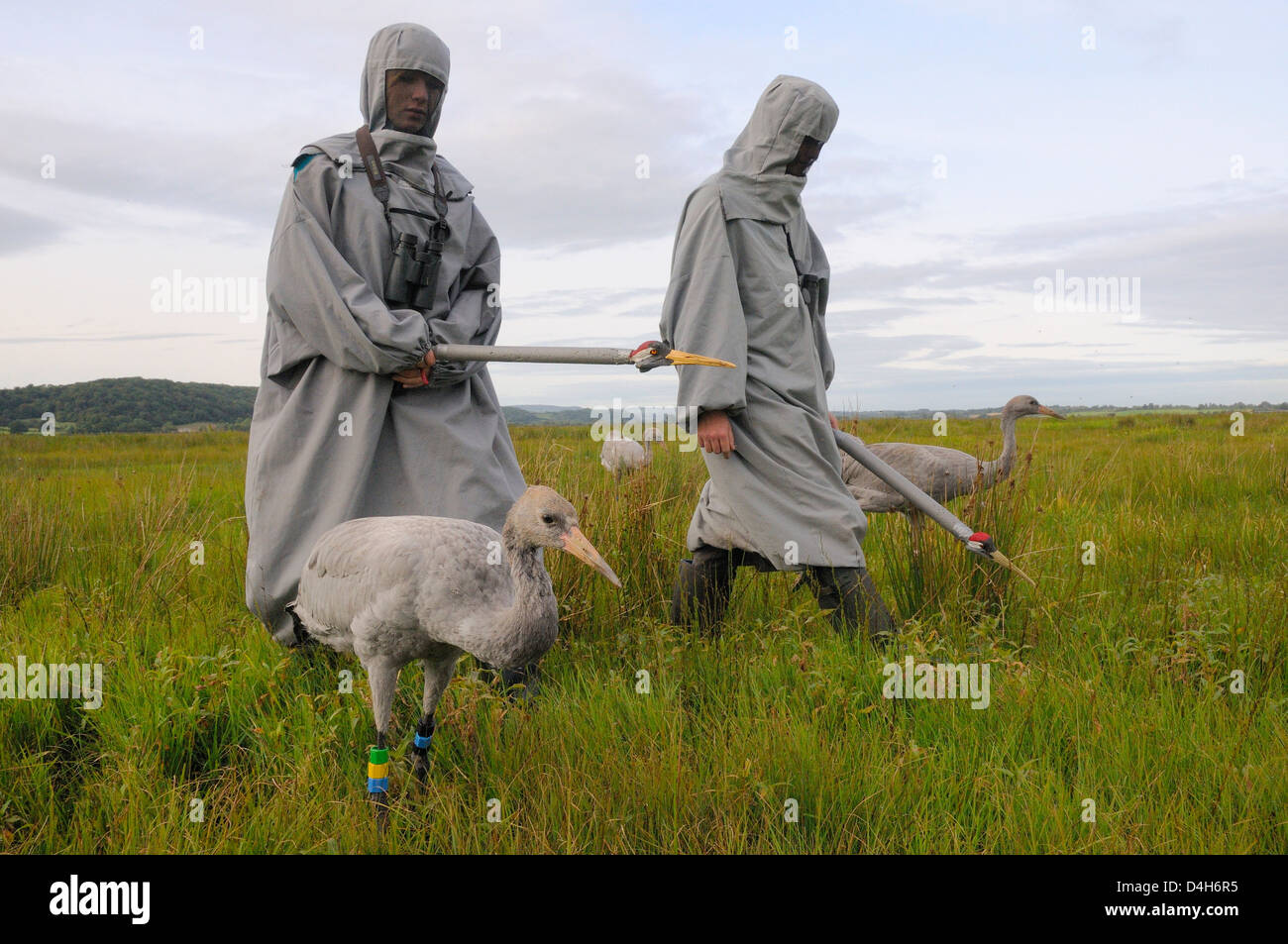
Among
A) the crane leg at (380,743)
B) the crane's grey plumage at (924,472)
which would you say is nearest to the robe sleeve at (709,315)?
the crane leg at (380,743)

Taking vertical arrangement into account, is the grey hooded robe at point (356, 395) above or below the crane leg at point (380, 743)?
above

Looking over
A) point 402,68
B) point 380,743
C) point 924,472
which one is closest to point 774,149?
point 402,68

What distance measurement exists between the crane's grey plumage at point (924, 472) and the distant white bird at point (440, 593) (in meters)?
4.03

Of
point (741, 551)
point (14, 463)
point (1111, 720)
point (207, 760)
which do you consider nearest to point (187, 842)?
point (207, 760)

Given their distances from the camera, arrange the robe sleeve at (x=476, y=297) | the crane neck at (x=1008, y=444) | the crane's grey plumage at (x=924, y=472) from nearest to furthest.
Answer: the robe sleeve at (x=476, y=297)
the crane's grey plumage at (x=924, y=472)
the crane neck at (x=1008, y=444)

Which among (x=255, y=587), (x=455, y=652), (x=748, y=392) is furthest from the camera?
(x=748, y=392)

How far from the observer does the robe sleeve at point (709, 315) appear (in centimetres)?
430

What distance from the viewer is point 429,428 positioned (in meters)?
4.09

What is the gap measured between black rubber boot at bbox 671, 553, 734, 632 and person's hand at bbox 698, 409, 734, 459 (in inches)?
26.1

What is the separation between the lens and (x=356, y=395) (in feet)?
13.1

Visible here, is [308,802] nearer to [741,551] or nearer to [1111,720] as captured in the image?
[741,551]

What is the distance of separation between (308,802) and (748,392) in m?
2.68

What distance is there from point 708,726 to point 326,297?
7.55 feet

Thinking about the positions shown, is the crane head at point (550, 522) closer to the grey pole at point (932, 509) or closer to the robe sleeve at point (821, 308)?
the grey pole at point (932, 509)
